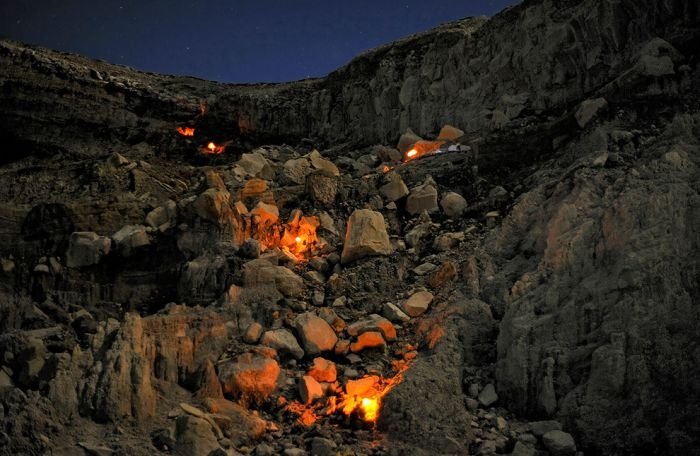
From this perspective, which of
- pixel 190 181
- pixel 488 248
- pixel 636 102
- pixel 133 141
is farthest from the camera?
pixel 133 141

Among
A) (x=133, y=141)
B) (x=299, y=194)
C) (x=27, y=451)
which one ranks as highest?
(x=133, y=141)

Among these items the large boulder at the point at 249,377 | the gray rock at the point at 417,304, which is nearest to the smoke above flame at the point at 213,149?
the gray rock at the point at 417,304

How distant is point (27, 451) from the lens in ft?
26.4

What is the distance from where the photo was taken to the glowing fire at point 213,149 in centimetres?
2538

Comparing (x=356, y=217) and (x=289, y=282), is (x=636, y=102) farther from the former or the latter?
(x=289, y=282)

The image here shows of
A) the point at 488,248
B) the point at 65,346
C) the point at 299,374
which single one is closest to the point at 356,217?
the point at 488,248

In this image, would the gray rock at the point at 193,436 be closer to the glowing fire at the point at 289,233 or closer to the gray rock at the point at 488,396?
the gray rock at the point at 488,396

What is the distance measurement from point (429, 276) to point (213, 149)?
16.4m

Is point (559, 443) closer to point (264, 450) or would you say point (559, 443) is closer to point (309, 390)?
point (309, 390)

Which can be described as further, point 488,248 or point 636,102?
point 636,102

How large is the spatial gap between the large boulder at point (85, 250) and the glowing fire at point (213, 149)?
38.8 feet

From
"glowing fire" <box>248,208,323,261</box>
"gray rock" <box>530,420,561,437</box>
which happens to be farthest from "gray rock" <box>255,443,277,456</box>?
"glowing fire" <box>248,208,323,261</box>

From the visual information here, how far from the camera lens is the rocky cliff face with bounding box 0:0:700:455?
850 cm

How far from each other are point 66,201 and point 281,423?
9286mm
